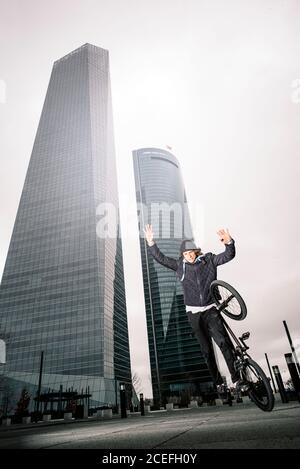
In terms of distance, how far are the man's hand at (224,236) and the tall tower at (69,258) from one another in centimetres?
6248

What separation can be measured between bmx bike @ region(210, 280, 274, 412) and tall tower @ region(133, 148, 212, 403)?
3676 inches

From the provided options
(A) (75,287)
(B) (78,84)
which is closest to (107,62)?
(B) (78,84)

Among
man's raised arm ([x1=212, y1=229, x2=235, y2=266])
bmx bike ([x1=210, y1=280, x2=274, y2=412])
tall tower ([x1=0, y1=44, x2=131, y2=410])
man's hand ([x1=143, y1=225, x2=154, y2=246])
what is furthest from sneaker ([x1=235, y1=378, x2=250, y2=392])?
tall tower ([x1=0, y1=44, x2=131, y2=410])

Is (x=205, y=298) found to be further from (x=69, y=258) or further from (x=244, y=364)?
(x=69, y=258)

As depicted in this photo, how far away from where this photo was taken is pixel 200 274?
16.8ft

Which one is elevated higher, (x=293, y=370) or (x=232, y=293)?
(x=232, y=293)

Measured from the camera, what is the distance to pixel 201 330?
4957 millimetres

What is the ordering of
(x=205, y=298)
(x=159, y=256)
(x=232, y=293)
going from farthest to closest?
(x=159, y=256), (x=205, y=298), (x=232, y=293)

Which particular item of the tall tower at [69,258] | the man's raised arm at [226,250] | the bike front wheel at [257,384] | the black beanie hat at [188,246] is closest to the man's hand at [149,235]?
the black beanie hat at [188,246]

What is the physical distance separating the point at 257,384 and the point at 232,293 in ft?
5.02

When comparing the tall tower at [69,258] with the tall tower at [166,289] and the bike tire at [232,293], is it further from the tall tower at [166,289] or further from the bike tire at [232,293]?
the bike tire at [232,293]

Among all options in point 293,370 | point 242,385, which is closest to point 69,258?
point 293,370

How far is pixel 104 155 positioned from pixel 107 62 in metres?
59.7
